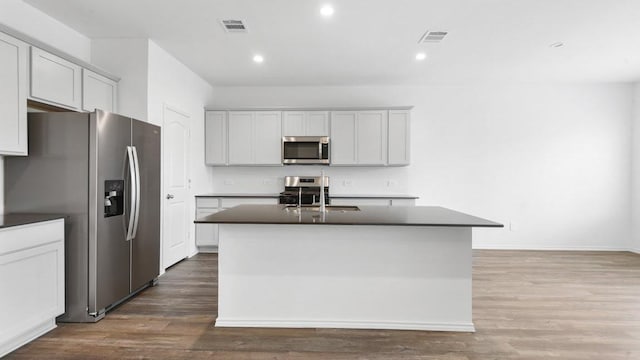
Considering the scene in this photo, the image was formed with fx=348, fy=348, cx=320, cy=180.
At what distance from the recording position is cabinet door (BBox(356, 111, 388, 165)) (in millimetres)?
5344

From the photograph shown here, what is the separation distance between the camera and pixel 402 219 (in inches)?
99.3

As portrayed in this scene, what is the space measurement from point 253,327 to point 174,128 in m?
2.82

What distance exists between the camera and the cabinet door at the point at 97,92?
3.32 metres

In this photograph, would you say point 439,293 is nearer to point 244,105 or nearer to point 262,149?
point 262,149

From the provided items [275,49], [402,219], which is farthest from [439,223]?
[275,49]

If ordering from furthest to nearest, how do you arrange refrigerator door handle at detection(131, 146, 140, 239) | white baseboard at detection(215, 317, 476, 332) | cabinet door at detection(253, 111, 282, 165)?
cabinet door at detection(253, 111, 282, 165) → refrigerator door handle at detection(131, 146, 140, 239) → white baseboard at detection(215, 317, 476, 332)

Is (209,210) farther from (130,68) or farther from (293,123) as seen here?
(130,68)

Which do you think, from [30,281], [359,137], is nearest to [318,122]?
[359,137]

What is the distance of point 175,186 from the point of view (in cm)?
443

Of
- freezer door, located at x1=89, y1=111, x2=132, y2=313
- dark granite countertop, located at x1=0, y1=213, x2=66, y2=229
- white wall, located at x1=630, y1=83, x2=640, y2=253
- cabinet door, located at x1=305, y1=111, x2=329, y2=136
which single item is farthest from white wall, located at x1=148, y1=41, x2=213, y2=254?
white wall, located at x1=630, y1=83, x2=640, y2=253

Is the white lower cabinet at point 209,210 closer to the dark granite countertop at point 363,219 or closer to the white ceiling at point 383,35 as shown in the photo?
the white ceiling at point 383,35

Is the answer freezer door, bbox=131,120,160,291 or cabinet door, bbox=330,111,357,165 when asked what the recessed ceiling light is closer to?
freezer door, bbox=131,120,160,291

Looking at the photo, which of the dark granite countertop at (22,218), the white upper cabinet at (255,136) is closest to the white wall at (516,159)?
the white upper cabinet at (255,136)

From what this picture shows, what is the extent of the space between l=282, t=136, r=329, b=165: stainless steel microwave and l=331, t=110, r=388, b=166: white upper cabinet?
154 mm
